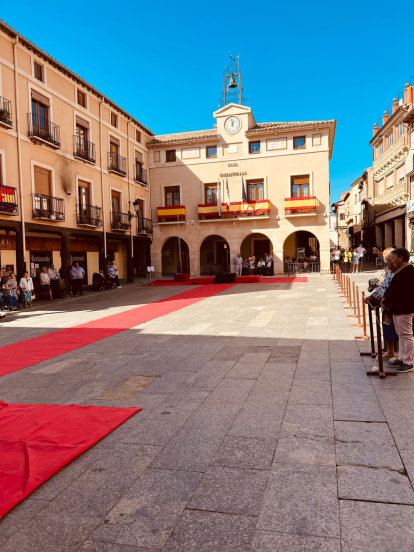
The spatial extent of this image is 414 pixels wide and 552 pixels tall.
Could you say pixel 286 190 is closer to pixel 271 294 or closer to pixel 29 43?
pixel 271 294

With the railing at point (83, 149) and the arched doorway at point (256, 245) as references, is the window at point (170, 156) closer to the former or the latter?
the arched doorway at point (256, 245)

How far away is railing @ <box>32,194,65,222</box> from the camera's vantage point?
1688cm

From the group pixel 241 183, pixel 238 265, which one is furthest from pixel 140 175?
pixel 238 265

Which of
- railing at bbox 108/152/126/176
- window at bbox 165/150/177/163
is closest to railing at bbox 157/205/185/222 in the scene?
window at bbox 165/150/177/163

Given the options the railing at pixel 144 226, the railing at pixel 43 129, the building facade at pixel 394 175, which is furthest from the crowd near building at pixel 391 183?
the railing at pixel 43 129

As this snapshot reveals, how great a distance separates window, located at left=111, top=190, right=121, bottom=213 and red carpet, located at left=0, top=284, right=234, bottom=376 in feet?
37.8

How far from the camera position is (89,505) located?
277 centimetres

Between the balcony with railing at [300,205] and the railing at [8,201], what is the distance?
16.7 m

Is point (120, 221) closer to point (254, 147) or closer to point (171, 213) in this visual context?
point (171, 213)

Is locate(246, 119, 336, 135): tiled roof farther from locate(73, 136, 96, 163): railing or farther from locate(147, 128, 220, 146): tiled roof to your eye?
locate(73, 136, 96, 163): railing

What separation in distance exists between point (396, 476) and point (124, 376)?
387 centimetres

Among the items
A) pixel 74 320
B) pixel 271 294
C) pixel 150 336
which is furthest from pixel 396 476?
pixel 271 294

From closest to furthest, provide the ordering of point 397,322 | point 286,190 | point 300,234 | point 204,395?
point 204,395 < point 397,322 < point 286,190 < point 300,234

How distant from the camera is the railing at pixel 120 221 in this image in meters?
23.3
